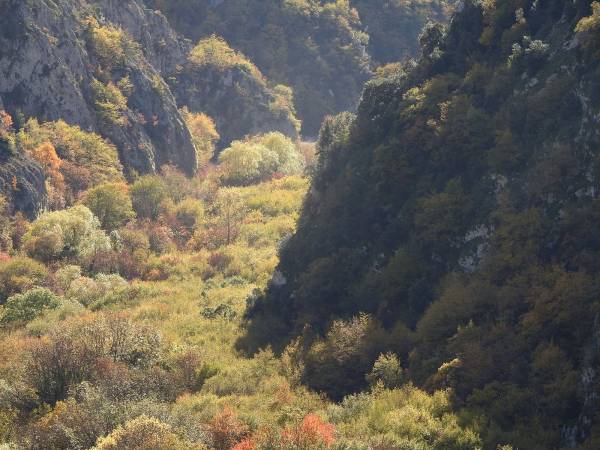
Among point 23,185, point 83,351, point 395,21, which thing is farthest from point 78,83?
point 395,21

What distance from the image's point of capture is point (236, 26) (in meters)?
166

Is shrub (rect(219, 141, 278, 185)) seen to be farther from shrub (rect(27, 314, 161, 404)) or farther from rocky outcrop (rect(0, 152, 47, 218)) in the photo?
shrub (rect(27, 314, 161, 404))

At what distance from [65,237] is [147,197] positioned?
66.5ft

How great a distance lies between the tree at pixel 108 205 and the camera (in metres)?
78.7

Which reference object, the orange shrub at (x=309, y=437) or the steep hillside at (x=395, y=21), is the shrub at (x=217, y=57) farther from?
the orange shrub at (x=309, y=437)

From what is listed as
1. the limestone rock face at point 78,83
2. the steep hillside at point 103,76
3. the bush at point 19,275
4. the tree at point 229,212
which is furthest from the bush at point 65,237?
the limestone rock face at point 78,83

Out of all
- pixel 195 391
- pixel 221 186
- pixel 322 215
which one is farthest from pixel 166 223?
pixel 195 391

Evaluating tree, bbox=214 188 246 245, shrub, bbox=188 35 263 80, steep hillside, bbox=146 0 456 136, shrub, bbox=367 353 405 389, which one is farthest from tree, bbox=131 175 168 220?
steep hillside, bbox=146 0 456 136

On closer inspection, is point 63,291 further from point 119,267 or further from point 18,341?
point 18,341

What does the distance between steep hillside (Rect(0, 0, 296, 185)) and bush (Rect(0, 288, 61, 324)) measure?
38707mm

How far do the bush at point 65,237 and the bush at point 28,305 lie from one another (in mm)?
11193

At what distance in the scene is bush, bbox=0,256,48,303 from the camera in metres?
58.3

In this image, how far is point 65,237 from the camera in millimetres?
67375

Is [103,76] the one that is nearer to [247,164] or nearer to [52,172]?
[247,164]
